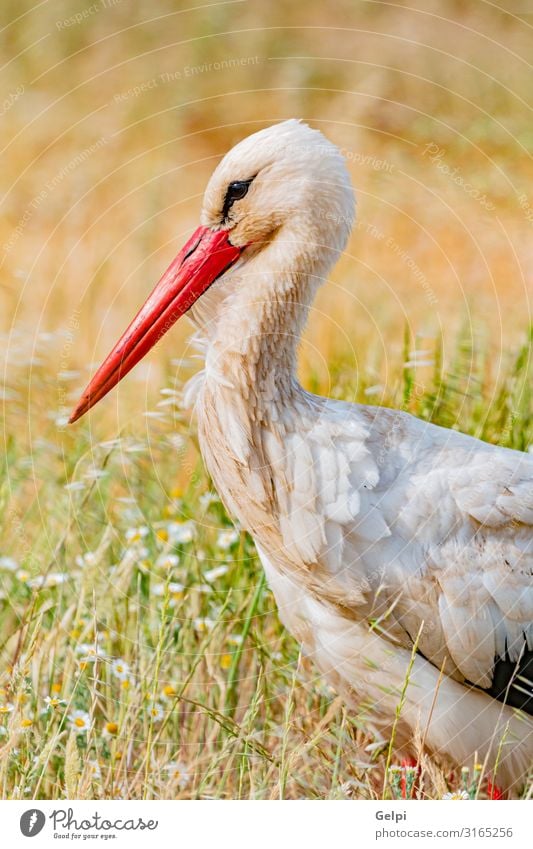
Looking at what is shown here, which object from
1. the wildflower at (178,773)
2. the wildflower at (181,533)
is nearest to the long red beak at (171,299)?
the wildflower at (181,533)

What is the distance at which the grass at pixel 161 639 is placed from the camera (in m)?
2.48

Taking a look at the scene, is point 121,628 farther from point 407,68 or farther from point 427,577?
point 407,68

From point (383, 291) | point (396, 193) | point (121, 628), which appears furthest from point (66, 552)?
point (396, 193)

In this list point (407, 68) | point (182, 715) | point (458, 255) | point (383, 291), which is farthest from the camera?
point (407, 68)

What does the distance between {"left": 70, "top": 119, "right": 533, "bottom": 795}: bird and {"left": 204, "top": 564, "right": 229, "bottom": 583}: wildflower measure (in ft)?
1.58

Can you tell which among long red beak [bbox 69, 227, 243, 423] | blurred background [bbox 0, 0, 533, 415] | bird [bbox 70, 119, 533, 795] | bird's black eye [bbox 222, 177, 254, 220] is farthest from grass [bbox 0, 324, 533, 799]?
blurred background [bbox 0, 0, 533, 415]

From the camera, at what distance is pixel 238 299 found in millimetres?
2500

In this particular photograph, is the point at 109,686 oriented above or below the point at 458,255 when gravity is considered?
below

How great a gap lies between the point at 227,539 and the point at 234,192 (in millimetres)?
1069

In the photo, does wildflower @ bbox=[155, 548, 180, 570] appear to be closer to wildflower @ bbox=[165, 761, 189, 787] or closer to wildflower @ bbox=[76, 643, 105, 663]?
wildflower @ bbox=[76, 643, 105, 663]

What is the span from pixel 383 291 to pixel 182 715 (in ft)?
8.11

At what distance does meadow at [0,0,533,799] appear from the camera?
2.64m

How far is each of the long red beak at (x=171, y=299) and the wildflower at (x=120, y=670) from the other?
2.01ft
